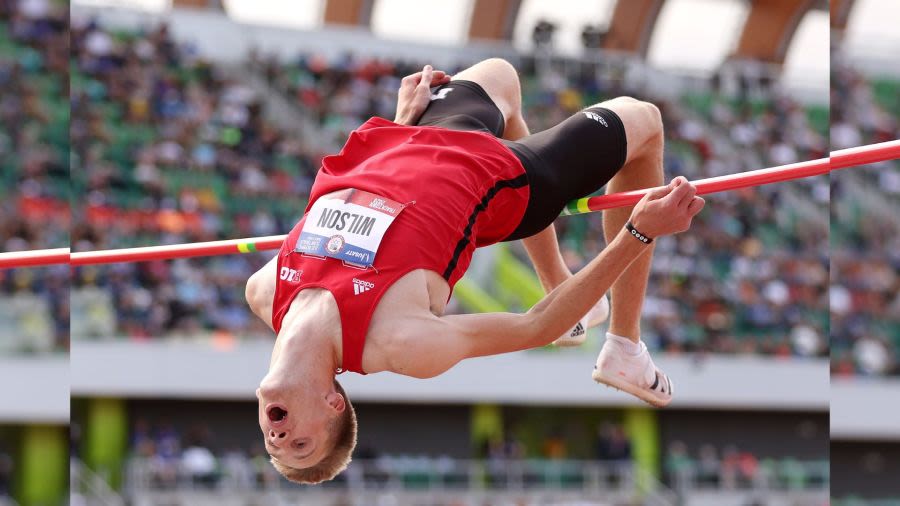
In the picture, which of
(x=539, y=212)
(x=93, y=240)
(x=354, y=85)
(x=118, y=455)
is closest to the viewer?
(x=539, y=212)

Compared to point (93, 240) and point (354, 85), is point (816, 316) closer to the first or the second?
point (354, 85)

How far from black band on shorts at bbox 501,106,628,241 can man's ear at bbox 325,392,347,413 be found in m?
0.78

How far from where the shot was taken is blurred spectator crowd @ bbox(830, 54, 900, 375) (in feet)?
49.4

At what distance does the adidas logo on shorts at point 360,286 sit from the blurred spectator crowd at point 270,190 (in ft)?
29.2

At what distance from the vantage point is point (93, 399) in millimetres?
13508

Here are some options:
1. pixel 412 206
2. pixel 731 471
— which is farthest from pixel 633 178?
pixel 731 471

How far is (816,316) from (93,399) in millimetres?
8345

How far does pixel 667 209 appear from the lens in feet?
11.5

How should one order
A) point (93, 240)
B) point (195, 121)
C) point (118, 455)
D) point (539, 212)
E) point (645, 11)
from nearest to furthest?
point (539, 212), point (93, 240), point (118, 455), point (195, 121), point (645, 11)

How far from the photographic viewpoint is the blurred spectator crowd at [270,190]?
13.0m

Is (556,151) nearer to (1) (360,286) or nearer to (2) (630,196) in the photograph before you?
(2) (630,196)

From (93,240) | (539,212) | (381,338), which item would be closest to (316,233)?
(381,338)

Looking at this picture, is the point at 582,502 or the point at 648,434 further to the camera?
the point at 648,434

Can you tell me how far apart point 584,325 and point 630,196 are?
2.94 feet
